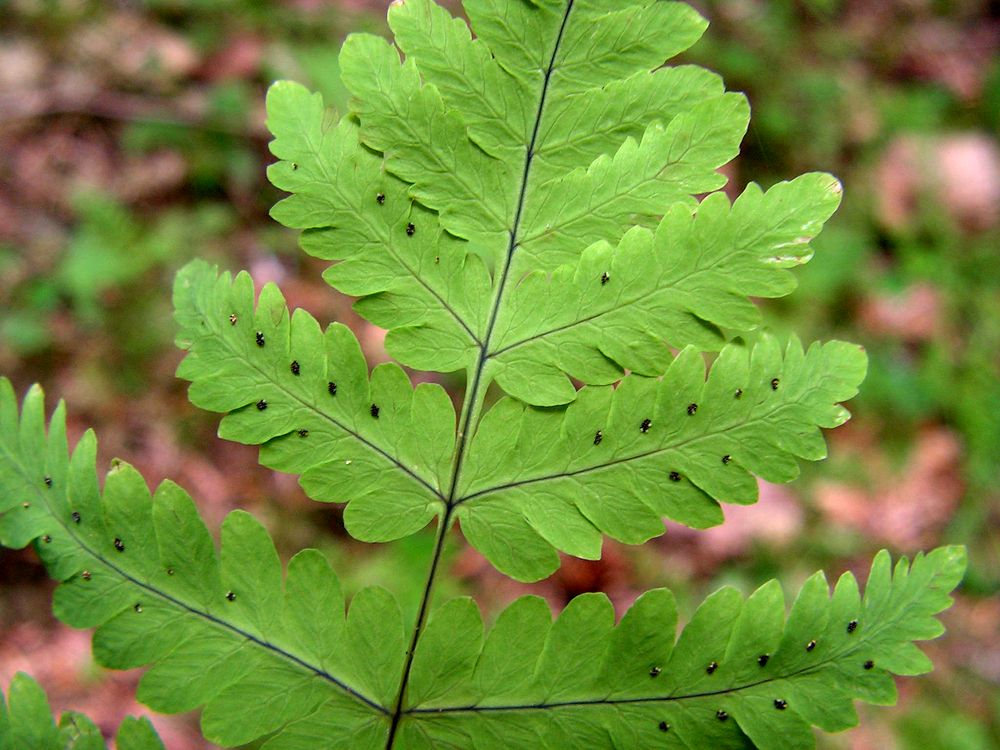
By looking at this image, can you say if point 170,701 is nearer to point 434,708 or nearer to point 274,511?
point 434,708

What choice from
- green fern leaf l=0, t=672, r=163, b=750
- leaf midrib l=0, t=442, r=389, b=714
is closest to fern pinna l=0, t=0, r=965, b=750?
leaf midrib l=0, t=442, r=389, b=714

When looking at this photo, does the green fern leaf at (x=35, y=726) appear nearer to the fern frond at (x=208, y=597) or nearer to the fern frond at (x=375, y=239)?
the fern frond at (x=208, y=597)

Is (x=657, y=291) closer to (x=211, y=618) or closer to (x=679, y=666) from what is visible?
(x=679, y=666)

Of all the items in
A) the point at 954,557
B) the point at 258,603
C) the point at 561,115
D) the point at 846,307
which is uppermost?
the point at 561,115

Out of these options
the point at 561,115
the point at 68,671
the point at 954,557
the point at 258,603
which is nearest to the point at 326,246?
the point at 561,115

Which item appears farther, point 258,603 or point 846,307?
point 846,307

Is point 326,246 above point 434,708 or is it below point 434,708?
above

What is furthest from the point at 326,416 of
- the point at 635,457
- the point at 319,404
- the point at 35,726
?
the point at 35,726

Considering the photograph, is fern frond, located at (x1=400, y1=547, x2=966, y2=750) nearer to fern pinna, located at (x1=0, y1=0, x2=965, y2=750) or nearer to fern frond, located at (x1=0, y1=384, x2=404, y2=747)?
fern pinna, located at (x1=0, y1=0, x2=965, y2=750)
